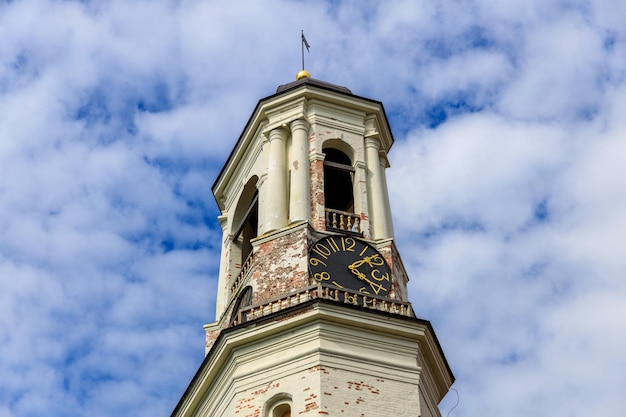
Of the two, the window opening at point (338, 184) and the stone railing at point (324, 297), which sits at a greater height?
the window opening at point (338, 184)

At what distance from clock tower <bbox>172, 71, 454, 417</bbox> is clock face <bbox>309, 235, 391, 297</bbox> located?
26 millimetres

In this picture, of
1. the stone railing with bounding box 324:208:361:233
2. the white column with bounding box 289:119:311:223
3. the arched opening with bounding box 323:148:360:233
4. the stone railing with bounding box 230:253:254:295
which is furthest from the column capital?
the stone railing with bounding box 230:253:254:295

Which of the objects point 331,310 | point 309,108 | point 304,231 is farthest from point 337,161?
point 331,310

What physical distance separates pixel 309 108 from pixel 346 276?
17.8 feet

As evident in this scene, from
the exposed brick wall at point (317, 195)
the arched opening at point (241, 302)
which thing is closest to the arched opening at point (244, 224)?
the exposed brick wall at point (317, 195)

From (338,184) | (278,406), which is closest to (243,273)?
(338,184)

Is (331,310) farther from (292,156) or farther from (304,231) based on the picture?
(292,156)

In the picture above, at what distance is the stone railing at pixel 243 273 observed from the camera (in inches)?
1017

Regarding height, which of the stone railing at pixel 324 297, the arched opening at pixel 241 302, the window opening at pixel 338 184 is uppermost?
the window opening at pixel 338 184

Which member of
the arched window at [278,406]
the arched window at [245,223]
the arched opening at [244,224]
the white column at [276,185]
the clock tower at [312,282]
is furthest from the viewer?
the arched window at [245,223]

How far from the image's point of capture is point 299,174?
2655 cm

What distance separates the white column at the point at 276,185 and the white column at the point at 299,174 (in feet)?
0.67

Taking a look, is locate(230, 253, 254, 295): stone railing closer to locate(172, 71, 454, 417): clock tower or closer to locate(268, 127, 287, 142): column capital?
locate(172, 71, 454, 417): clock tower

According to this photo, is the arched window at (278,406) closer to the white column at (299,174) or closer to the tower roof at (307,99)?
the white column at (299,174)
